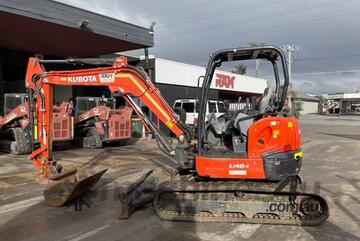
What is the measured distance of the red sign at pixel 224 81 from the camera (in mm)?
33469

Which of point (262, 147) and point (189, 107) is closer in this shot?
point (262, 147)

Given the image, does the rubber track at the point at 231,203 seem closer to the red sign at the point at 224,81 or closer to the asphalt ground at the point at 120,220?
the asphalt ground at the point at 120,220

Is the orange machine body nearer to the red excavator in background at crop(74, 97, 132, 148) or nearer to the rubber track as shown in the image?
the rubber track

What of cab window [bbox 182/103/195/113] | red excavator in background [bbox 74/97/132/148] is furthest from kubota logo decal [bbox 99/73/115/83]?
cab window [bbox 182/103/195/113]

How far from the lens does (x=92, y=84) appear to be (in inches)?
349

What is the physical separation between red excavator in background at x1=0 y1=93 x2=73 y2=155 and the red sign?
18574 mm

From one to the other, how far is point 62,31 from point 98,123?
A: 430cm

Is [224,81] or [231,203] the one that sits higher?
[224,81]

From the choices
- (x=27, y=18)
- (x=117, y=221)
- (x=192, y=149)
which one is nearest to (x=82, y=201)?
(x=117, y=221)

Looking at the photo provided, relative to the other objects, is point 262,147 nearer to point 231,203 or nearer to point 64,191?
point 231,203

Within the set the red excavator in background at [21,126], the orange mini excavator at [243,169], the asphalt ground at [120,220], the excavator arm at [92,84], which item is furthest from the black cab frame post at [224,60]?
the red excavator in background at [21,126]

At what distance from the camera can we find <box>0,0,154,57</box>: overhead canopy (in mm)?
15766

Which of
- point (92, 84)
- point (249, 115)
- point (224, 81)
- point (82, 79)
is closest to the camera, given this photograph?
point (249, 115)

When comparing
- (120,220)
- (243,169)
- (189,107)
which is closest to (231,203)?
(243,169)
